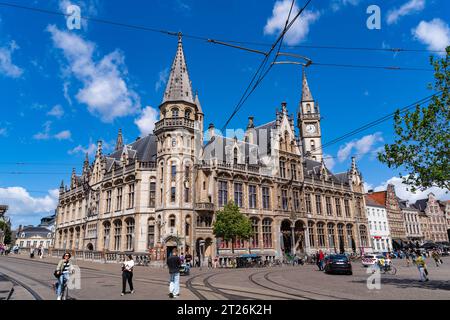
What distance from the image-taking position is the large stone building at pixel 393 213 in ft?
236

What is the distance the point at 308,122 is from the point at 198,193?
4359cm

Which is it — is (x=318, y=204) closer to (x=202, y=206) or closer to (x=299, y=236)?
(x=299, y=236)

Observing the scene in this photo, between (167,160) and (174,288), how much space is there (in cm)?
2666

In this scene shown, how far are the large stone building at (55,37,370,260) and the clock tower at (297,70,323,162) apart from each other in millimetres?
15485

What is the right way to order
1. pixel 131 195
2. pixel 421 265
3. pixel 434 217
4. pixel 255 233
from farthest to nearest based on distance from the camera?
pixel 434 217, pixel 255 233, pixel 131 195, pixel 421 265

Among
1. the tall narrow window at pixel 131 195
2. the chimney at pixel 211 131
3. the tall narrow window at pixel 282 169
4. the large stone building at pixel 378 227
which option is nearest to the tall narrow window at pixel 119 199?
the tall narrow window at pixel 131 195

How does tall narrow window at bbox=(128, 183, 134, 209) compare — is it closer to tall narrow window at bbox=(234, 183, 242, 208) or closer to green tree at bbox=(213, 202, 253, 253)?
green tree at bbox=(213, 202, 253, 253)

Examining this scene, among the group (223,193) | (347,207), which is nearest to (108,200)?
(223,193)

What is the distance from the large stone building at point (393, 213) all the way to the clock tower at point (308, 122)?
1756 cm

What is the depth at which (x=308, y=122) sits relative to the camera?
74.0 metres

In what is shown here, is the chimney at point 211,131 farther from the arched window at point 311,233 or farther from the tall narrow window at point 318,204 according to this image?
the tall narrow window at point 318,204

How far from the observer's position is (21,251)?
6712cm

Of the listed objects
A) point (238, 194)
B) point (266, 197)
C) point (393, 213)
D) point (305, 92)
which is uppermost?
point (305, 92)

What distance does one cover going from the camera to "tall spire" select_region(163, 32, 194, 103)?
39438mm
